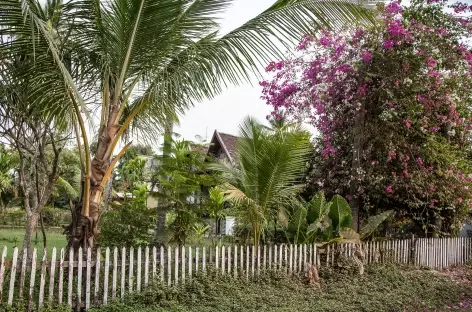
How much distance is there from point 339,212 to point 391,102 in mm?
2847

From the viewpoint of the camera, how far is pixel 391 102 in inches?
409

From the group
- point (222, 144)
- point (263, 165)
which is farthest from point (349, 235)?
point (222, 144)

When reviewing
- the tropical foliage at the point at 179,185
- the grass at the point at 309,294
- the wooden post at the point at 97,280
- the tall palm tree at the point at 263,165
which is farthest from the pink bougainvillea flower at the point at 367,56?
the wooden post at the point at 97,280

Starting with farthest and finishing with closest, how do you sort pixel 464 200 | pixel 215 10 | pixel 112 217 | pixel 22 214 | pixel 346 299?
pixel 22 214, pixel 464 200, pixel 112 217, pixel 346 299, pixel 215 10

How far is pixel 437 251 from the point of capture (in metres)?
12.1

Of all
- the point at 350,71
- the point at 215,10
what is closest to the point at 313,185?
the point at 350,71

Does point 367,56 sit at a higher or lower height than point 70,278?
higher

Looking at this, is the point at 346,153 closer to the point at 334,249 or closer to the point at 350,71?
the point at 350,71

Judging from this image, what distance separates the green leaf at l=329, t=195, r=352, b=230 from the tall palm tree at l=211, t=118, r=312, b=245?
60.4 inches

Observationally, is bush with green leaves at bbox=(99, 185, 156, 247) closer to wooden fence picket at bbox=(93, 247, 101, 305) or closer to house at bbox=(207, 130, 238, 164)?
wooden fence picket at bbox=(93, 247, 101, 305)

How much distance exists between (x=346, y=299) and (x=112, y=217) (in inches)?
167

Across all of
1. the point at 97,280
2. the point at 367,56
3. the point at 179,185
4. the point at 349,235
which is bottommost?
the point at 97,280

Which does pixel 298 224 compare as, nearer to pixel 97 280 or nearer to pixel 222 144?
pixel 97 280

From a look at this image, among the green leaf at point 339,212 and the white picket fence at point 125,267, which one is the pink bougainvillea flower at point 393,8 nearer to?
the green leaf at point 339,212
